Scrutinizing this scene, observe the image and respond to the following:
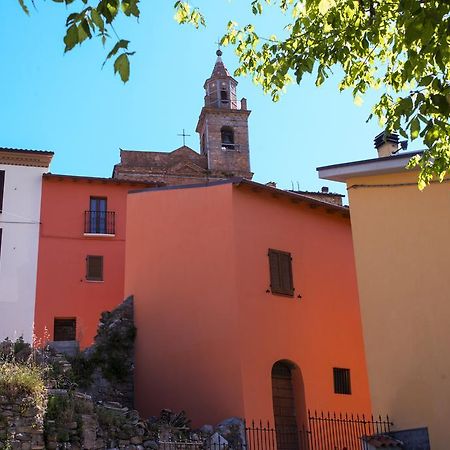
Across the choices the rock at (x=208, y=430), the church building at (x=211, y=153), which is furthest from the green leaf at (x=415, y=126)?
the church building at (x=211, y=153)

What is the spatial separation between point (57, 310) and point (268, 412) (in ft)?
40.5

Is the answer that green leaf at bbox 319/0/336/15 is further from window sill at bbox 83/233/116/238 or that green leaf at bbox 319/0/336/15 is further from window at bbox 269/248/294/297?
window sill at bbox 83/233/116/238

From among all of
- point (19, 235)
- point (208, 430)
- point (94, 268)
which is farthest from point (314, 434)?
point (19, 235)

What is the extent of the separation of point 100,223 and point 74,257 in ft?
5.37

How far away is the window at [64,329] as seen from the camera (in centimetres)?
2547

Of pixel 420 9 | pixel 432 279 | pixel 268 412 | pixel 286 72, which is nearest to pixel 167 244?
pixel 268 412

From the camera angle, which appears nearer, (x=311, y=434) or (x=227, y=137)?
(x=311, y=434)

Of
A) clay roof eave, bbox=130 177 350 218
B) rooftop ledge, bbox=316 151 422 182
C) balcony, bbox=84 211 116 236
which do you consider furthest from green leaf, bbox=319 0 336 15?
balcony, bbox=84 211 116 236

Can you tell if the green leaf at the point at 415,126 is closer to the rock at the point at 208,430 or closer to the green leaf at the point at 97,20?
the green leaf at the point at 97,20

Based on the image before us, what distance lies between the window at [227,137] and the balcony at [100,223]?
18089mm

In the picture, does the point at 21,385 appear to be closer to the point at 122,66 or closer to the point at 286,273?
the point at 122,66

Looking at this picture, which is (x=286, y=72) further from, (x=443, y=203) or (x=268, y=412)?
(x=268, y=412)

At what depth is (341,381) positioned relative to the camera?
57.4 feet

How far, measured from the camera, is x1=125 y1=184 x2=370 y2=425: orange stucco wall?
1583cm
